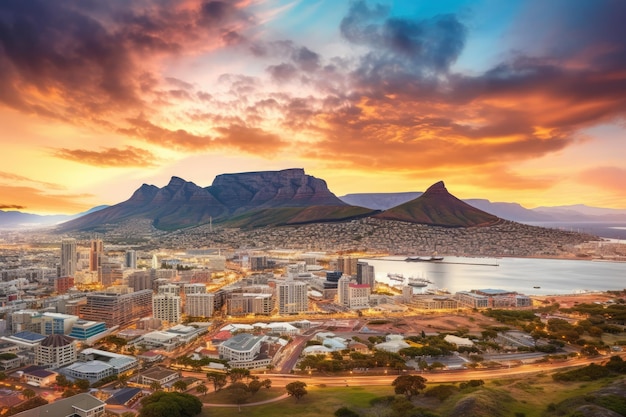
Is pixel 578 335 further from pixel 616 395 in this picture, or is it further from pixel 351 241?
pixel 351 241

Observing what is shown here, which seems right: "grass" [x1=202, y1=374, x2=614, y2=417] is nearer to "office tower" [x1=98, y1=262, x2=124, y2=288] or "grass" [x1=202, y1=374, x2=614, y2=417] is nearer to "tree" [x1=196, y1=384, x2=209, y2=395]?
"tree" [x1=196, y1=384, x2=209, y2=395]

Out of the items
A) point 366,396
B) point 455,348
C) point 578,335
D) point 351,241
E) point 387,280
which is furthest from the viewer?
point 351,241

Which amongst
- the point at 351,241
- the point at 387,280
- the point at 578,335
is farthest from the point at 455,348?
the point at 351,241

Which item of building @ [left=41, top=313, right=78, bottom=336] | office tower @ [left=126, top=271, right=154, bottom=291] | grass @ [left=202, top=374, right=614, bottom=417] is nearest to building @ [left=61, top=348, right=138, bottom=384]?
building @ [left=41, top=313, right=78, bottom=336]

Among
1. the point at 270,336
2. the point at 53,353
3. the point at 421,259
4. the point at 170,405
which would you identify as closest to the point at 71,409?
the point at 170,405

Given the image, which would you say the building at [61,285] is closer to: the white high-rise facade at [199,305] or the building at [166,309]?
the building at [166,309]

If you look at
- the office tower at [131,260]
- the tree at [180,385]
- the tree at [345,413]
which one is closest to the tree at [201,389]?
the tree at [180,385]
